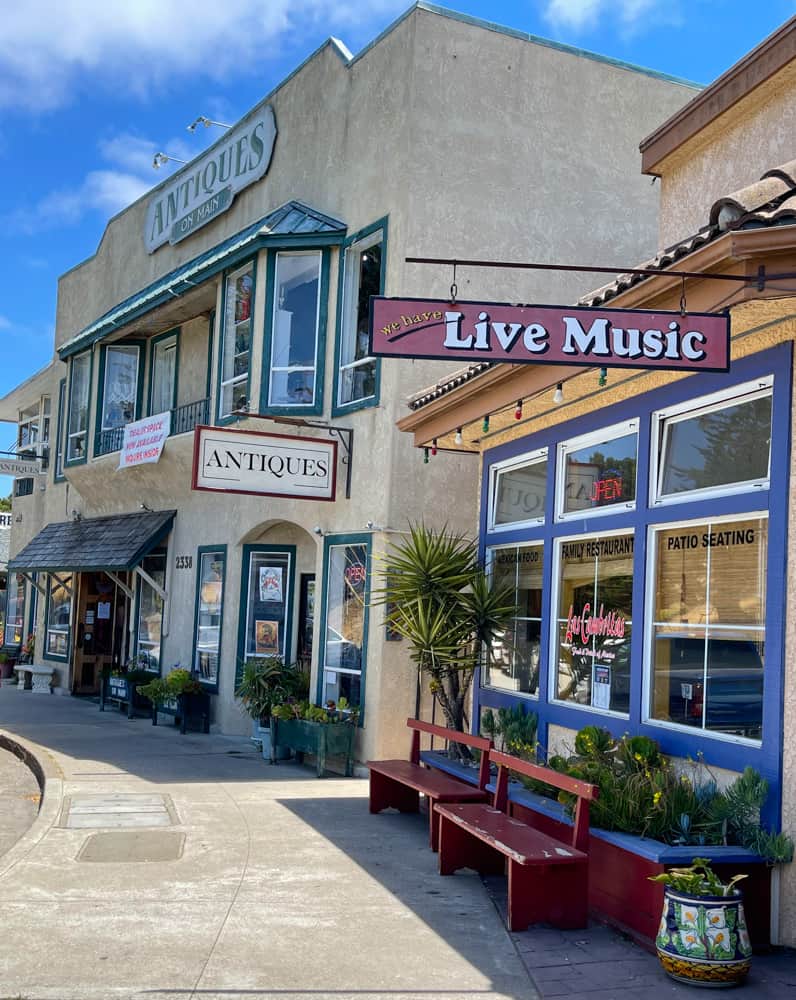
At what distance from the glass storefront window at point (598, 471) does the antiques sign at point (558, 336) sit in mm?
2157

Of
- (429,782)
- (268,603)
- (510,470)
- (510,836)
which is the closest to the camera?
(510,836)

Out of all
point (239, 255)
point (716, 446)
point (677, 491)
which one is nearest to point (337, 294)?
point (239, 255)

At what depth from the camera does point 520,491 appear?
10.5m

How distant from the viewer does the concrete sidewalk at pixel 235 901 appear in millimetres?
5699

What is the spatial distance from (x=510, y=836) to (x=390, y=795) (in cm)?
332

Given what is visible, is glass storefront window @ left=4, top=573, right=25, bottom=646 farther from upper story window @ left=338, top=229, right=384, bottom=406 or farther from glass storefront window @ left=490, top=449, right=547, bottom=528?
glass storefront window @ left=490, top=449, right=547, bottom=528

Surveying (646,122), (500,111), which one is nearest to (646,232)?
(646,122)

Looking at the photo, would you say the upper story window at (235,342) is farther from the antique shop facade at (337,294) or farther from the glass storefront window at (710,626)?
the glass storefront window at (710,626)

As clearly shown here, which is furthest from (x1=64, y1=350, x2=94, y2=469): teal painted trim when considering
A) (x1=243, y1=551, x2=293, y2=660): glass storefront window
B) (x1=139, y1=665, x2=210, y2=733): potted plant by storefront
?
(x1=243, y1=551, x2=293, y2=660): glass storefront window

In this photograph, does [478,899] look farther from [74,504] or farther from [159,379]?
[74,504]

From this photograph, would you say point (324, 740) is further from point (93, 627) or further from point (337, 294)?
point (93, 627)

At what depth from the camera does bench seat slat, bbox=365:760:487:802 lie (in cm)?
862

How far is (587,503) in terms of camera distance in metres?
9.03

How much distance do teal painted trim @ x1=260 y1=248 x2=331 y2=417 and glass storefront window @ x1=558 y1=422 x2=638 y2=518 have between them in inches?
194
